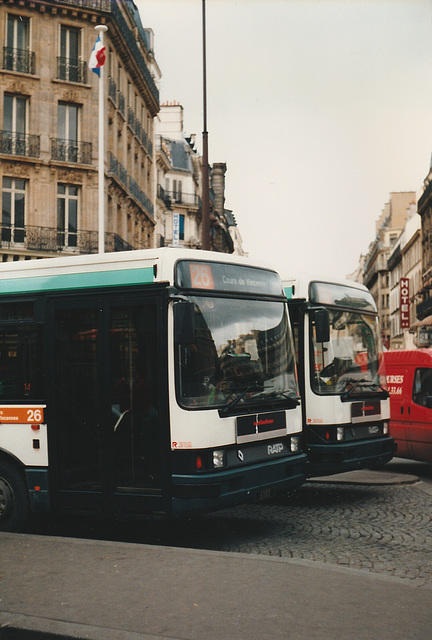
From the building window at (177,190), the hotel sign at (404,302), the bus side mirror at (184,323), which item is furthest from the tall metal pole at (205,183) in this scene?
the hotel sign at (404,302)

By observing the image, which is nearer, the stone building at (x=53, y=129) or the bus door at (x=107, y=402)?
the bus door at (x=107, y=402)

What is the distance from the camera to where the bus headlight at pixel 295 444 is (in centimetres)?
863

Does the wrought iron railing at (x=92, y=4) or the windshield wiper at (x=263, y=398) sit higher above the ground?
the wrought iron railing at (x=92, y=4)

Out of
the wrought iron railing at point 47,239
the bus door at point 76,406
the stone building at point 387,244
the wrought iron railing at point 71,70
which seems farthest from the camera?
the stone building at point 387,244

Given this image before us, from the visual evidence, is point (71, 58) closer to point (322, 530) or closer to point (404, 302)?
point (322, 530)

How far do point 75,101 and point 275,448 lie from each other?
96.6 feet

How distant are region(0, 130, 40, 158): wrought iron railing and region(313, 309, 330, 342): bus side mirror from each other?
85.7 feet

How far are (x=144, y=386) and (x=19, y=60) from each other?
97.2 feet

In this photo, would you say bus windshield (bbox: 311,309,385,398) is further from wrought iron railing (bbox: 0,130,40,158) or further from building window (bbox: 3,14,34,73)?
building window (bbox: 3,14,34,73)

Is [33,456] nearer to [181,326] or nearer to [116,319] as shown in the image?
[116,319]

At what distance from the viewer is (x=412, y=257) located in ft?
268

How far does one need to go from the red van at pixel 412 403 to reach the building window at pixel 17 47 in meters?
25.7

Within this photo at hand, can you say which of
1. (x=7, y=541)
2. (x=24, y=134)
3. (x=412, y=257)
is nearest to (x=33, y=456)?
(x=7, y=541)

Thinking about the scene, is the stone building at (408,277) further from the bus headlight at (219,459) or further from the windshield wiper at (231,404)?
the bus headlight at (219,459)
